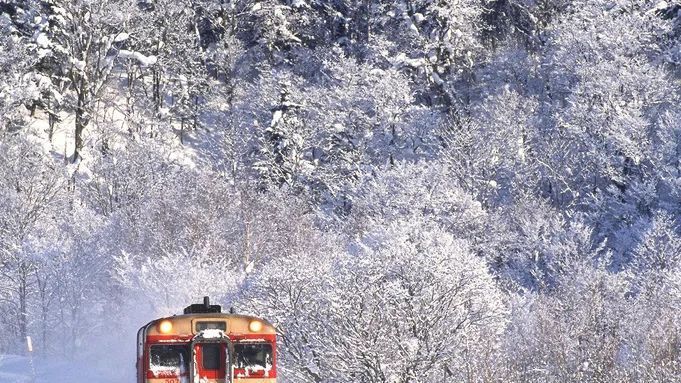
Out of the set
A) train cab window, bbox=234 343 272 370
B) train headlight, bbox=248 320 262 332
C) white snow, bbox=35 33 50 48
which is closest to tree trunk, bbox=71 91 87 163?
white snow, bbox=35 33 50 48

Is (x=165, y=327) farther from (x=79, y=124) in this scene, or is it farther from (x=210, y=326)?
(x=79, y=124)

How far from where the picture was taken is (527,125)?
62.7 meters

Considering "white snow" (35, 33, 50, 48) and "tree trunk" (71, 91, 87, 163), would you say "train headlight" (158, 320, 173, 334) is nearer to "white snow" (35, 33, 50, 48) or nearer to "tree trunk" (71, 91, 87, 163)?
"tree trunk" (71, 91, 87, 163)

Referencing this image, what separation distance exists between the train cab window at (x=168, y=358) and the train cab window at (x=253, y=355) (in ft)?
2.74

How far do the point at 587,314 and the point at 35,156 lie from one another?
3163 cm

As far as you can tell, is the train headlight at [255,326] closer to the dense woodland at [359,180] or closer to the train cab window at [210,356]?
the train cab window at [210,356]

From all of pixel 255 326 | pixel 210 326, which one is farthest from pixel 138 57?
pixel 210 326

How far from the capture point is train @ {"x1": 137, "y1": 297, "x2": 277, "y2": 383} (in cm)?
1786

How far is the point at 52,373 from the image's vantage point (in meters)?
31.9

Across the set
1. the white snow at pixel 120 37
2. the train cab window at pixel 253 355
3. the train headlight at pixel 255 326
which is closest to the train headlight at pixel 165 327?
the train cab window at pixel 253 355

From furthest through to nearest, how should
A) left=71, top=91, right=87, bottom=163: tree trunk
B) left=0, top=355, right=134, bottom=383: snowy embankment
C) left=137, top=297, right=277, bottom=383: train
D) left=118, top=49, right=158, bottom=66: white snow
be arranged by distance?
left=118, top=49, right=158, bottom=66: white snow, left=71, top=91, right=87, bottom=163: tree trunk, left=0, top=355, right=134, bottom=383: snowy embankment, left=137, top=297, right=277, bottom=383: train

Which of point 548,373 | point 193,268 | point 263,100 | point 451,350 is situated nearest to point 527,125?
point 263,100

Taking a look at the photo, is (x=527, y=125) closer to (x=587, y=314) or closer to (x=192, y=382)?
(x=587, y=314)

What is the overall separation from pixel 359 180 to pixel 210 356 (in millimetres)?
41865
